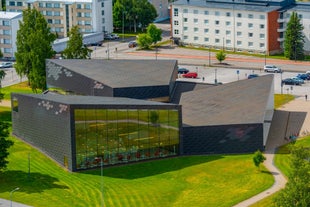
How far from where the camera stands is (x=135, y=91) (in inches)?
4786

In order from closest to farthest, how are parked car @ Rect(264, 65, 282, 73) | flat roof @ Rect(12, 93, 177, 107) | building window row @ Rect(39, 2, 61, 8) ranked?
1. flat roof @ Rect(12, 93, 177, 107)
2. parked car @ Rect(264, 65, 282, 73)
3. building window row @ Rect(39, 2, 61, 8)

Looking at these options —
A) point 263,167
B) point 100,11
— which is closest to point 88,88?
point 263,167

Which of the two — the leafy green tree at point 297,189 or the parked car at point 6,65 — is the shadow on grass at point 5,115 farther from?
the leafy green tree at point 297,189

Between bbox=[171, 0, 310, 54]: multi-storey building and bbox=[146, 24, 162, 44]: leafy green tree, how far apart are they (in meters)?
4.74

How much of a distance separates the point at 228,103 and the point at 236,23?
61.6 metres

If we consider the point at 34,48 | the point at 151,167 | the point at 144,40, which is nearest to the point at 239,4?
the point at 144,40

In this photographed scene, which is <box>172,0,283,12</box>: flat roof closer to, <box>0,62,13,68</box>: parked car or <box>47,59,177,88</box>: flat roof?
<box>0,62,13,68</box>: parked car

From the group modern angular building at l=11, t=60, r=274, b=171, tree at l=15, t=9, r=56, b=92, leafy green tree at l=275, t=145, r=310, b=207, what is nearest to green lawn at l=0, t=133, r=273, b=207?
modern angular building at l=11, t=60, r=274, b=171

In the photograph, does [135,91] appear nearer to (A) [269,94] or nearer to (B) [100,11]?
(A) [269,94]

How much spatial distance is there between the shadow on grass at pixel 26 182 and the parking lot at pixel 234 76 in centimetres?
5569

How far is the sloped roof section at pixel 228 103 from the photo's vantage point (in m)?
111

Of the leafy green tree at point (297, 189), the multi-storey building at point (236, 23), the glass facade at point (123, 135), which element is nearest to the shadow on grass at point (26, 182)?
the glass facade at point (123, 135)

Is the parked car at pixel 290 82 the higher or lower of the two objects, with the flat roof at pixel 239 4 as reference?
lower

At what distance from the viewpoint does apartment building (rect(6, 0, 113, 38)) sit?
192 metres
